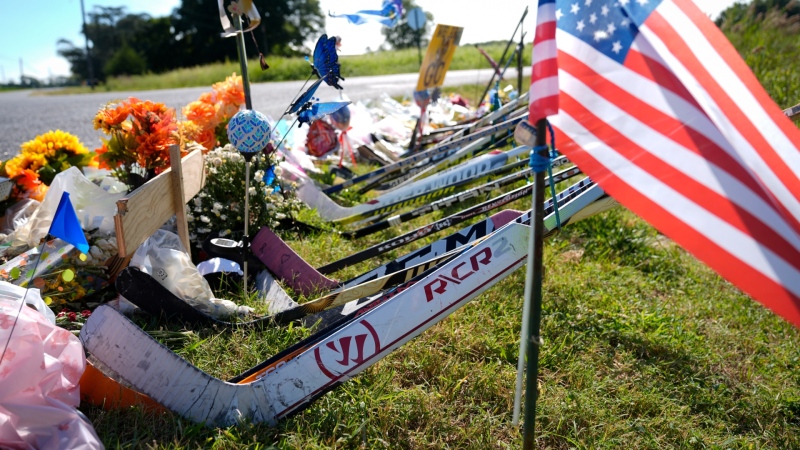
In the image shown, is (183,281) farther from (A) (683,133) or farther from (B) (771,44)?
(B) (771,44)

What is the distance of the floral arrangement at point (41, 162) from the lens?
3.05 m

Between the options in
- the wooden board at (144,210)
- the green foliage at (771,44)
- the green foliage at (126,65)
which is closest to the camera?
the wooden board at (144,210)

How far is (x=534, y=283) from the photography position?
4.54 ft

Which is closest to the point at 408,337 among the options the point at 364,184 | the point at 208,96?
the point at 208,96

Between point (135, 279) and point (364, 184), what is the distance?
3.03 m

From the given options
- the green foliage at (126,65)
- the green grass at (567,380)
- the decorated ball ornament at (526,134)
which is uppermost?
the green foliage at (126,65)

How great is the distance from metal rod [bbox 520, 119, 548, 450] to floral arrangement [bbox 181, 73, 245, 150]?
2.73 m

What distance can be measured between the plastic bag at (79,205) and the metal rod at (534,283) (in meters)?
1.99

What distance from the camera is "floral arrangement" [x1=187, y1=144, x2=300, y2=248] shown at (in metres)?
3.06

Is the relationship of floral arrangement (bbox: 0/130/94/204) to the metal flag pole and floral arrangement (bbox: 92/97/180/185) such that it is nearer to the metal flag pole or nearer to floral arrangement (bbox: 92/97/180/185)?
floral arrangement (bbox: 92/97/180/185)

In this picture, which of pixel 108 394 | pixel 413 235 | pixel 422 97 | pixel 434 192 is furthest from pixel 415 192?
pixel 108 394

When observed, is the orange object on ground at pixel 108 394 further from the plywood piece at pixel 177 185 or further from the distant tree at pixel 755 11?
the distant tree at pixel 755 11

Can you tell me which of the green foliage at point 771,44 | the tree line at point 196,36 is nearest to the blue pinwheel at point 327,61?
the green foliage at point 771,44

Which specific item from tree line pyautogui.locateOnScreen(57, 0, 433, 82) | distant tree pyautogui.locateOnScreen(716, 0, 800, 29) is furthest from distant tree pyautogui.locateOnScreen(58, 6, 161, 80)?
distant tree pyautogui.locateOnScreen(716, 0, 800, 29)
